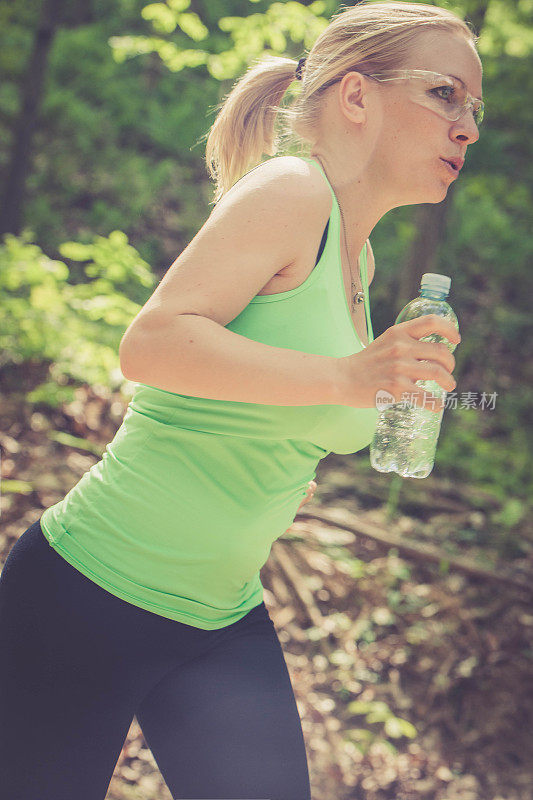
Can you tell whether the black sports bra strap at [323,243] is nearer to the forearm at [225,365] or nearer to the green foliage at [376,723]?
the forearm at [225,365]

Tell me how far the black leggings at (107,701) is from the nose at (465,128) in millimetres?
1327

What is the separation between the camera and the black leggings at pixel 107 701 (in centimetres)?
153

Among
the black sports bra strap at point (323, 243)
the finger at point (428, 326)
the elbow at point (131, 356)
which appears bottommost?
the elbow at point (131, 356)

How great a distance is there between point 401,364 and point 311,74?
914mm

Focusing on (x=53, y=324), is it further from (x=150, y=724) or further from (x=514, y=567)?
(x=150, y=724)

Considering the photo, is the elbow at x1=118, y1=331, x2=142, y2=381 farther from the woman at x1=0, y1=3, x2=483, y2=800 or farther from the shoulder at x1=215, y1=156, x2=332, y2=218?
the shoulder at x1=215, y1=156, x2=332, y2=218

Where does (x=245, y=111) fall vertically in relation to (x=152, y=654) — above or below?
above

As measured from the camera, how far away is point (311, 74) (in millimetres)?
1792

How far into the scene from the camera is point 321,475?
5742 mm

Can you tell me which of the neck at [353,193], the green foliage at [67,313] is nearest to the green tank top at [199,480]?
the neck at [353,193]

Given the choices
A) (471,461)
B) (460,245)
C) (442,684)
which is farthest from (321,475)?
(460,245)

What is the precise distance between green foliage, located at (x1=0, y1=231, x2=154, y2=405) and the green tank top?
10.8ft

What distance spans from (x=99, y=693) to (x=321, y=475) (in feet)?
14.0

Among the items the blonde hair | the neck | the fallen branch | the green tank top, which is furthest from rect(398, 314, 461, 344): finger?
the fallen branch
